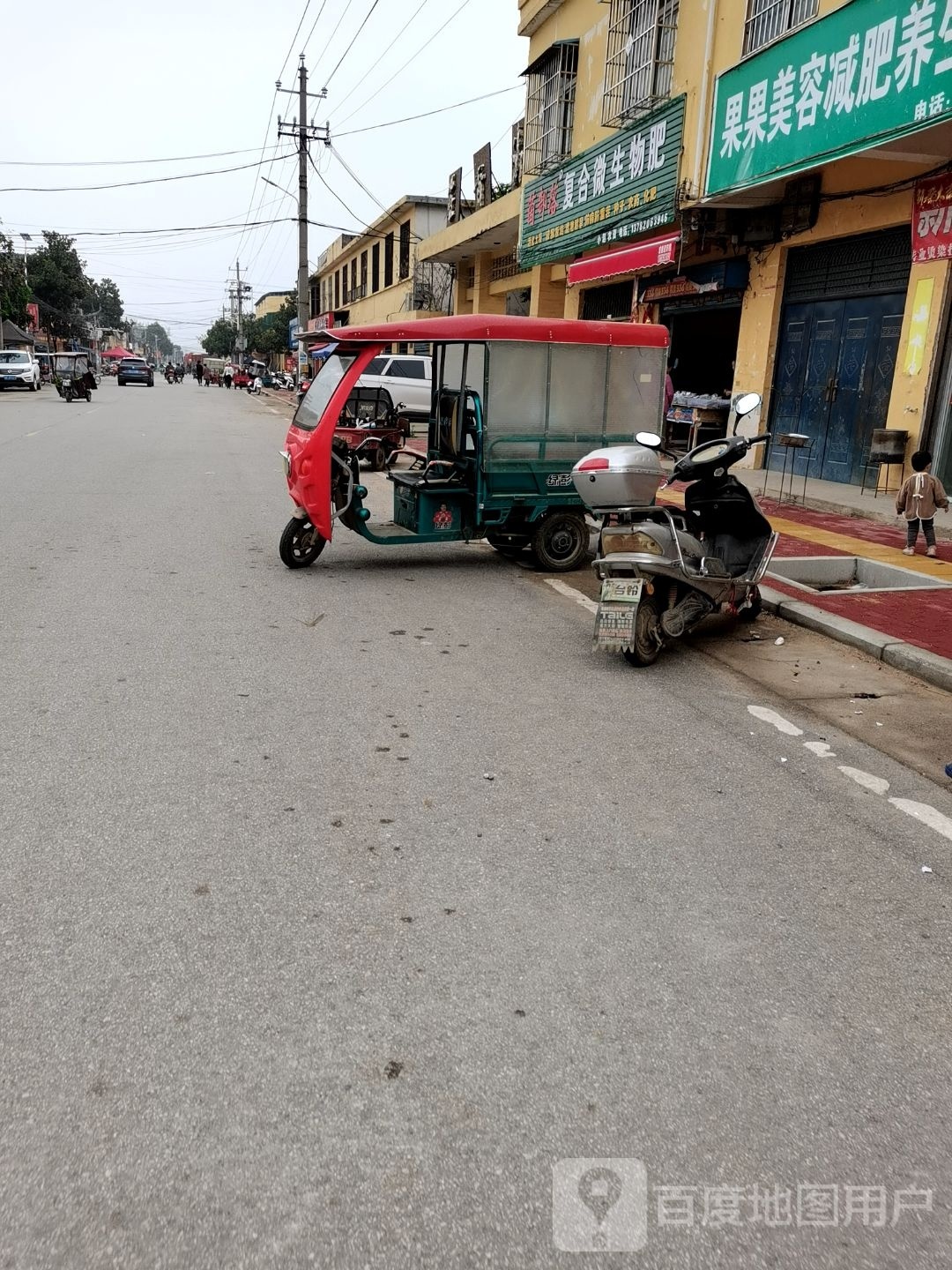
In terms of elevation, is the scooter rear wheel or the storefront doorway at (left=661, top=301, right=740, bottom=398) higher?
the storefront doorway at (left=661, top=301, right=740, bottom=398)

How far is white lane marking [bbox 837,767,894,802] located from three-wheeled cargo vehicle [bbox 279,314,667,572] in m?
4.61

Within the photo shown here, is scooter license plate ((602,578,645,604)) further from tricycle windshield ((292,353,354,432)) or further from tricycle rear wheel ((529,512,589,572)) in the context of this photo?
tricycle windshield ((292,353,354,432))

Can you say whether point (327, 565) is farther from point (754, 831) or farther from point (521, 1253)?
point (521, 1253)

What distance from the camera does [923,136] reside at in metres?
9.92

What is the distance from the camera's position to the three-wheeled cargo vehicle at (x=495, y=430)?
26.5 ft

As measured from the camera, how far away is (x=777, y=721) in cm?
515

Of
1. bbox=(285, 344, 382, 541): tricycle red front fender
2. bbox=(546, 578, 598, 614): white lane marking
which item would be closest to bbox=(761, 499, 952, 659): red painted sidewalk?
bbox=(546, 578, 598, 614): white lane marking

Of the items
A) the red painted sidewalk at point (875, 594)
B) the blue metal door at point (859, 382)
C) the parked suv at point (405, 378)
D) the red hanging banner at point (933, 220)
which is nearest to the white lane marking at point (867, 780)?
the red painted sidewalk at point (875, 594)

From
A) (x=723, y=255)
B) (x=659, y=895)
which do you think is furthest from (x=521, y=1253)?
(x=723, y=255)

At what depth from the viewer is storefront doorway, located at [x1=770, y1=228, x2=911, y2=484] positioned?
1280 cm

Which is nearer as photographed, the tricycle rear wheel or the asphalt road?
the asphalt road

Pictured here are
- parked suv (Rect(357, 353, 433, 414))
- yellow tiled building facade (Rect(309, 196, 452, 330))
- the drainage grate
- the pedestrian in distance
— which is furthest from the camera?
yellow tiled building facade (Rect(309, 196, 452, 330))

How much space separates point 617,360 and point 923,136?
14.5 feet

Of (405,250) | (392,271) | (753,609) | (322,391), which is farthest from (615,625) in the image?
(392,271)
